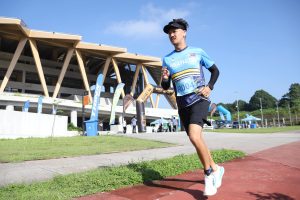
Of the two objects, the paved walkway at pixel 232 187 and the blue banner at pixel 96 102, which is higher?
the blue banner at pixel 96 102

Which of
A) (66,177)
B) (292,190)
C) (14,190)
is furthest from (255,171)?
(14,190)

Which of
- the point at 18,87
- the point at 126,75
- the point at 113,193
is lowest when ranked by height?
the point at 113,193

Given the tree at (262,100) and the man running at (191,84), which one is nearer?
the man running at (191,84)

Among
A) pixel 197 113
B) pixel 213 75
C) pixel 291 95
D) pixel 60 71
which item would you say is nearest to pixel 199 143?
pixel 197 113

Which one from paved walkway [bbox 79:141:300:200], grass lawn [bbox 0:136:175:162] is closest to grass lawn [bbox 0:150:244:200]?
paved walkway [bbox 79:141:300:200]

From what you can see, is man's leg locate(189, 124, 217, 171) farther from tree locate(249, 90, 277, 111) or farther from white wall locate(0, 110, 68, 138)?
tree locate(249, 90, 277, 111)

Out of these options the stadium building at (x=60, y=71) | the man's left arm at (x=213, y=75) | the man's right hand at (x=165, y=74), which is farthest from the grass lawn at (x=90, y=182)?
the stadium building at (x=60, y=71)

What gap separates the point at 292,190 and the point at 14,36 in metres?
45.2

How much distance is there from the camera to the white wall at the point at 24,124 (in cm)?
1761

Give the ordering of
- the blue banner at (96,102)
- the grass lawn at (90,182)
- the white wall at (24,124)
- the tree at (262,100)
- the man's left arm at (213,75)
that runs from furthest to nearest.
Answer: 1. the tree at (262,100)
2. the blue banner at (96,102)
3. the white wall at (24,124)
4. the man's left arm at (213,75)
5. the grass lawn at (90,182)

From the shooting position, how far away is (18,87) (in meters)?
53.4

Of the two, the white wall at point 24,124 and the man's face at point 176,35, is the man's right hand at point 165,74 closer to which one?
the man's face at point 176,35

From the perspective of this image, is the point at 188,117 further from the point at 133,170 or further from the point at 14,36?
the point at 14,36

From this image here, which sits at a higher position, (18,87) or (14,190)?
(18,87)
